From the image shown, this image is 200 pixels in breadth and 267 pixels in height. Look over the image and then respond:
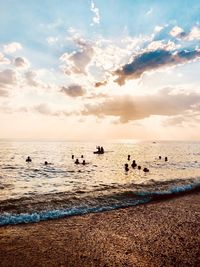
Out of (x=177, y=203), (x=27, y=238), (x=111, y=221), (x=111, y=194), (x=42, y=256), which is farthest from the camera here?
(x=111, y=194)

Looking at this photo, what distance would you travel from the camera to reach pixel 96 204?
1808 cm

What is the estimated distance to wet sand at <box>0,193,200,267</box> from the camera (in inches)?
357

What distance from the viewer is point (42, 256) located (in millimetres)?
9391

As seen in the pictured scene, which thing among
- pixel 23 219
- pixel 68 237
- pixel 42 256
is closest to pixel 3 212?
pixel 23 219

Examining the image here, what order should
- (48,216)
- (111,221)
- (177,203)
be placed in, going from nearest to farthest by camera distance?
(111,221)
(48,216)
(177,203)

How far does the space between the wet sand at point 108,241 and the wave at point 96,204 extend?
995mm

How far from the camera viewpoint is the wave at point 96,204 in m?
14.4

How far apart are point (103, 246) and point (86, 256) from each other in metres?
1.02

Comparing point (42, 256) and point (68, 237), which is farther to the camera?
point (68, 237)

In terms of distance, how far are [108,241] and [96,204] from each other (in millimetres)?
7342

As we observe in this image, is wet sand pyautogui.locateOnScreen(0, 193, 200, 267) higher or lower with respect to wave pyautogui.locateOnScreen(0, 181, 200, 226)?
higher

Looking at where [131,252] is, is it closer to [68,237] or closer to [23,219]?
[68,237]

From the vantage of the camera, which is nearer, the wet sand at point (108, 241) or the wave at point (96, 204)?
the wet sand at point (108, 241)

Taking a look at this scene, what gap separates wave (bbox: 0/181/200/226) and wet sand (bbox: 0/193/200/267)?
99 centimetres
